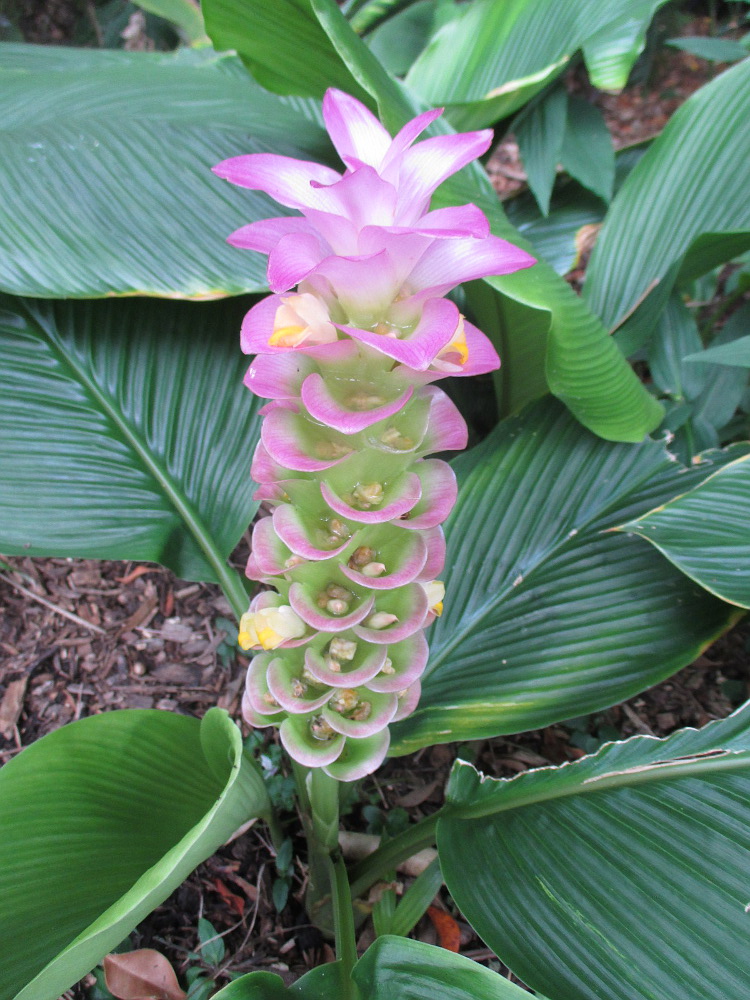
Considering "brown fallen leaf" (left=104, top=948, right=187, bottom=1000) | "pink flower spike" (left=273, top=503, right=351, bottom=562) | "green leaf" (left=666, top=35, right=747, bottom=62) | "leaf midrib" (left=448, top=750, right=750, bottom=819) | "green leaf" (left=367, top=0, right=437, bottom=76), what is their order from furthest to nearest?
"green leaf" (left=367, top=0, right=437, bottom=76) → "green leaf" (left=666, top=35, right=747, bottom=62) → "brown fallen leaf" (left=104, top=948, right=187, bottom=1000) → "leaf midrib" (left=448, top=750, right=750, bottom=819) → "pink flower spike" (left=273, top=503, right=351, bottom=562)

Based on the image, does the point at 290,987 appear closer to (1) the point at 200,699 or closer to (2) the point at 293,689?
(2) the point at 293,689

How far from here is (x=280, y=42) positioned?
1.12 meters

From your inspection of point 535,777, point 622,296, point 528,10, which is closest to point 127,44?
point 528,10

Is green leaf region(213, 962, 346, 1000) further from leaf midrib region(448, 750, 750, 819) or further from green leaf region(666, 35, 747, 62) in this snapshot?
green leaf region(666, 35, 747, 62)

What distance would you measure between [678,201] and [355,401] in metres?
1.07

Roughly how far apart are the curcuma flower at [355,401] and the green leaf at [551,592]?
336mm

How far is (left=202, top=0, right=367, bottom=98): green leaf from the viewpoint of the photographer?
1042 mm

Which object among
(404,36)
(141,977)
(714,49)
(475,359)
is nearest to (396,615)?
(475,359)

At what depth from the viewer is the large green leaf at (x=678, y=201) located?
1259mm

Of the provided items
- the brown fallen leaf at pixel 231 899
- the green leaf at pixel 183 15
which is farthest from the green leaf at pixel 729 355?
the green leaf at pixel 183 15

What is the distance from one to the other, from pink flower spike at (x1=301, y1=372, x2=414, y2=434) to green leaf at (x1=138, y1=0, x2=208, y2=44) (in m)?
2.20

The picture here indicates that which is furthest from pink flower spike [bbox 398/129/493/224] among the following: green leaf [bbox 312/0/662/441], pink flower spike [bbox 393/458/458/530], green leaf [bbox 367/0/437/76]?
green leaf [bbox 367/0/437/76]

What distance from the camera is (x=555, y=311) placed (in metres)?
0.94

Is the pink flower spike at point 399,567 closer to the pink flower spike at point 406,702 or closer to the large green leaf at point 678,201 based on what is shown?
the pink flower spike at point 406,702
